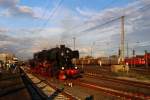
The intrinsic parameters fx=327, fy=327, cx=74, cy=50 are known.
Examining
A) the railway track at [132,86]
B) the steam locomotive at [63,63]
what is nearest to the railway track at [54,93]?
the railway track at [132,86]

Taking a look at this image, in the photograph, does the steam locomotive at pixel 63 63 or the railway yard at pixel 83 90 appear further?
the steam locomotive at pixel 63 63

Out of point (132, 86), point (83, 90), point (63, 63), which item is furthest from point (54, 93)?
point (63, 63)

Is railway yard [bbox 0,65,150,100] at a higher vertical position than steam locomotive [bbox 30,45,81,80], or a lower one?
lower

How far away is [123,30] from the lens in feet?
163

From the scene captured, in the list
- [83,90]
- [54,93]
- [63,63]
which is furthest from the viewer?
[63,63]

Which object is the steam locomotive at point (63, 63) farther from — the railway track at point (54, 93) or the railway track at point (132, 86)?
the railway track at point (54, 93)

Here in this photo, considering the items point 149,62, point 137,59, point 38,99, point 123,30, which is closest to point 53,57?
point 123,30

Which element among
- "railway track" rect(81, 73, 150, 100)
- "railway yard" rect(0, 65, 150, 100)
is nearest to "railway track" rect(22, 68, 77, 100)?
"railway yard" rect(0, 65, 150, 100)

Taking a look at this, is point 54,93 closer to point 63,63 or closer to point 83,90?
point 83,90

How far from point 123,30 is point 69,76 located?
54.5 ft

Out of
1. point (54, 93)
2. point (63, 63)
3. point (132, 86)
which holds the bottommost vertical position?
point (54, 93)

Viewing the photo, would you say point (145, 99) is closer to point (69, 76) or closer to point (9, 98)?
point (9, 98)

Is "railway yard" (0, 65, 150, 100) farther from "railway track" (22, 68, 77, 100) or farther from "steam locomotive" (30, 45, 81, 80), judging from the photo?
"steam locomotive" (30, 45, 81, 80)

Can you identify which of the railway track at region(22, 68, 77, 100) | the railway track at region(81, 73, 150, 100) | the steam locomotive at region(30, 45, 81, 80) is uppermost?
the steam locomotive at region(30, 45, 81, 80)
